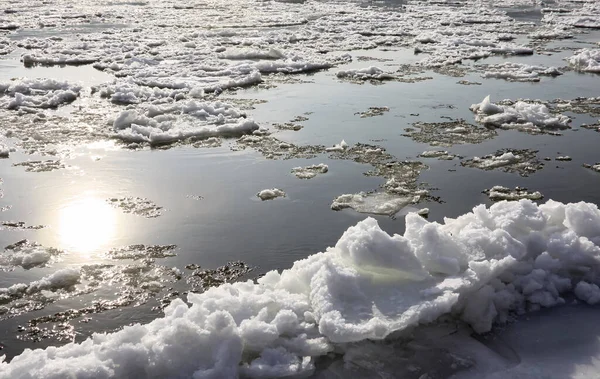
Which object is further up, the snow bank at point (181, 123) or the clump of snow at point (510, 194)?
the snow bank at point (181, 123)

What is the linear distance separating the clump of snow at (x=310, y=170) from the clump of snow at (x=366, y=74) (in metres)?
5.37

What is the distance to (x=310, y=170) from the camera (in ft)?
24.1

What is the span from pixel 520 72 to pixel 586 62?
1.79 meters

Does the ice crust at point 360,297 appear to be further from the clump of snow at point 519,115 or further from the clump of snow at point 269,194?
the clump of snow at point 519,115

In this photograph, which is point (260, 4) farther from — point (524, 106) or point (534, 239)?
point (534, 239)

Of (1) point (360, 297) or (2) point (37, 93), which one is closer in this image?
(1) point (360, 297)

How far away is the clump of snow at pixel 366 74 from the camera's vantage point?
12375 millimetres

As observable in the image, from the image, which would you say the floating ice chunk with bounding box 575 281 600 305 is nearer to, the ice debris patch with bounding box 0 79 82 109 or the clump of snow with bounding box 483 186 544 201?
the clump of snow with bounding box 483 186 544 201

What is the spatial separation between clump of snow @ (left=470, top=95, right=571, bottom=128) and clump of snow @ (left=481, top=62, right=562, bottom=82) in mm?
2662

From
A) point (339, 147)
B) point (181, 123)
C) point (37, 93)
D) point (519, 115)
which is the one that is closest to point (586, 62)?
point (519, 115)

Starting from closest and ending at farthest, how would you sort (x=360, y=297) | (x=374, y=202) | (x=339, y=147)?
1. (x=360, y=297)
2. (x=374, y=202)
3. (x=339, y=147)

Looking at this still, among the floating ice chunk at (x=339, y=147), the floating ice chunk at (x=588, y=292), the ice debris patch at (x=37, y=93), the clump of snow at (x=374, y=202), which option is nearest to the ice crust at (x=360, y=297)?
the floating ice chunk at (x=588, y=292)

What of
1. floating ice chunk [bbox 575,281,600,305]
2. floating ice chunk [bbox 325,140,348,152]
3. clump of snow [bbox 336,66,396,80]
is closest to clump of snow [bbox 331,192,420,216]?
floating ice chunk [bbox 325,140,348,152]

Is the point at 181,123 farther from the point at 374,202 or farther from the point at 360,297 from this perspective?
the point at 360,297
